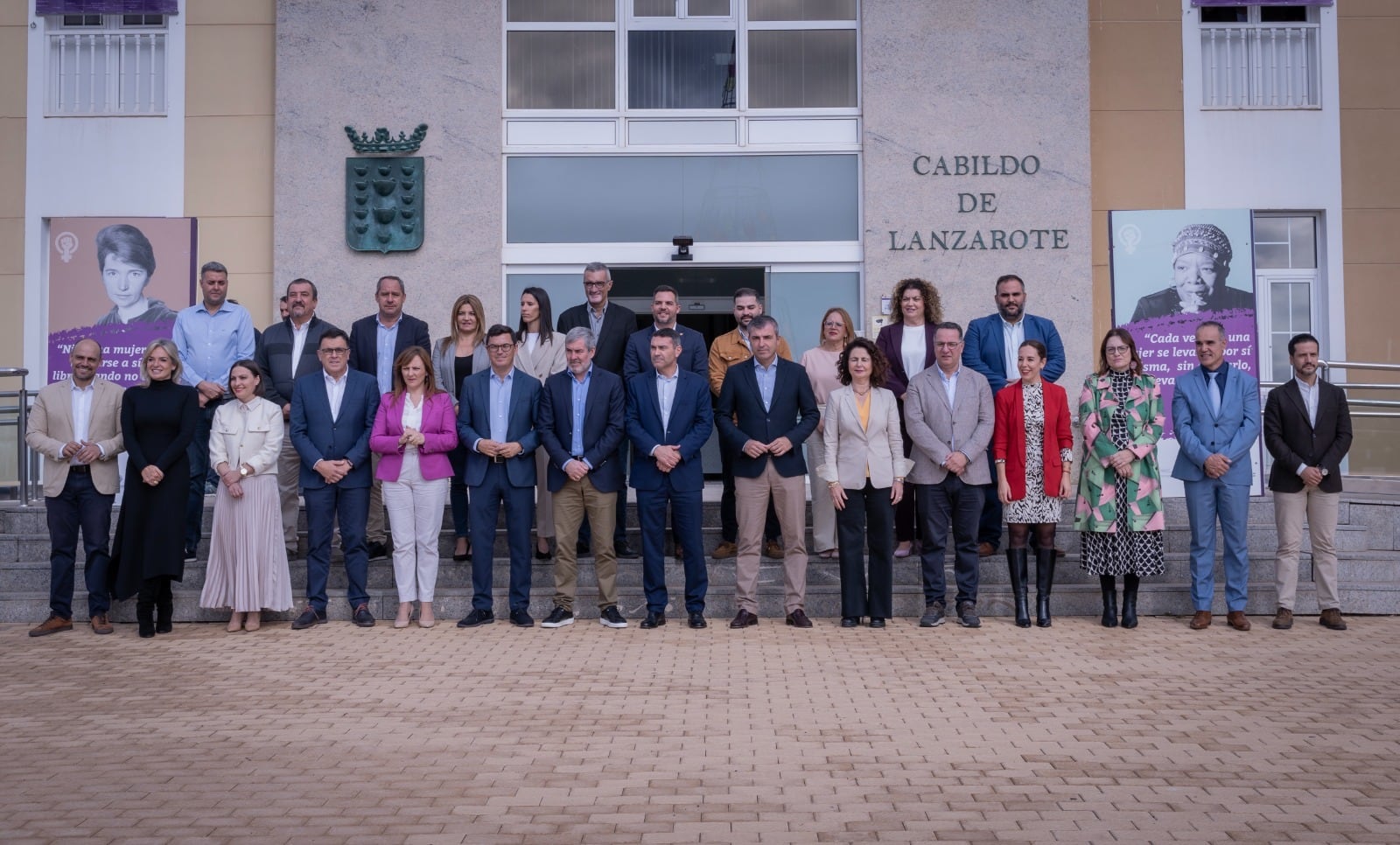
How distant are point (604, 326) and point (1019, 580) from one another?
3.58 m

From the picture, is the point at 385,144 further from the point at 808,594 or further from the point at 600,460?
the point at 808,594

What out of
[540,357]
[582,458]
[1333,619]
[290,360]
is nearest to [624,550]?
[582,458]

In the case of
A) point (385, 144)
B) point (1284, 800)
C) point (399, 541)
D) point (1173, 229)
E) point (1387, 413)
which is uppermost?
point (385, 144)

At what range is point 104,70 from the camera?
45.4 ft

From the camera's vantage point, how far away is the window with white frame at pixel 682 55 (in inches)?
544

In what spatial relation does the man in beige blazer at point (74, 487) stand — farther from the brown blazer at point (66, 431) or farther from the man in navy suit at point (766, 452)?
the man in navy suit at point (766, 452)

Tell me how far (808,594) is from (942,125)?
6049mm

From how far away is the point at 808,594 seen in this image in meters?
9.50

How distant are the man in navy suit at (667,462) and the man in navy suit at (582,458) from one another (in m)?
0.17

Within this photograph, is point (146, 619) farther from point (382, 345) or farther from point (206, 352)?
point (382, 345)

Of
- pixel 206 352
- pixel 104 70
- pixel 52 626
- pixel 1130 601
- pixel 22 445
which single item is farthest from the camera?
pixel 104 70

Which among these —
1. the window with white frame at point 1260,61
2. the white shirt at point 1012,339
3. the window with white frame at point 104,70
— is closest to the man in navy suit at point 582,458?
the white shirt at point 1012,339

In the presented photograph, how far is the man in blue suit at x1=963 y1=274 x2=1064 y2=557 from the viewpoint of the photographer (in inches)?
392

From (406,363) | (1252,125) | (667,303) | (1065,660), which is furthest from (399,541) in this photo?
(1252,125)
